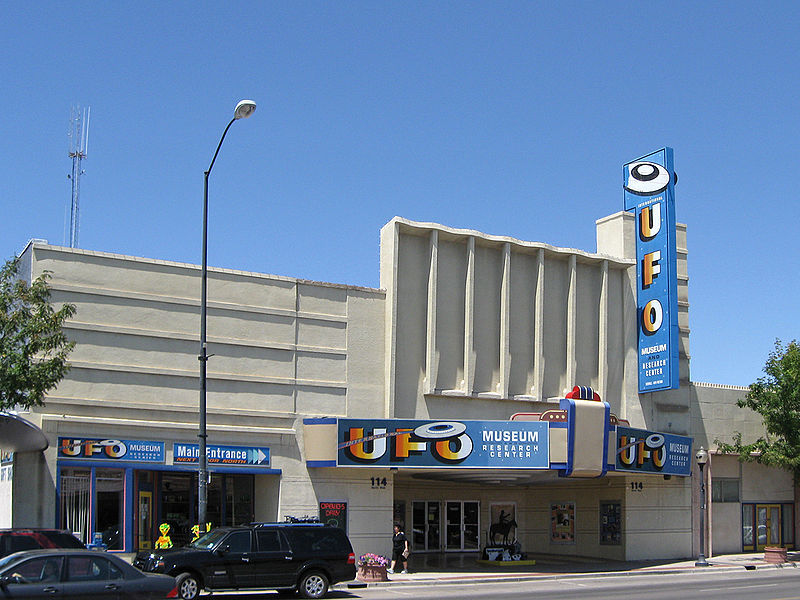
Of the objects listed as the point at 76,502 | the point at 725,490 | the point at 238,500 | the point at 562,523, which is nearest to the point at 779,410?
the point at 725,490

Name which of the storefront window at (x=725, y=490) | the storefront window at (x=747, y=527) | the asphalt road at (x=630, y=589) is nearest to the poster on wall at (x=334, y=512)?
the asphalt road at (x=630, y=589)

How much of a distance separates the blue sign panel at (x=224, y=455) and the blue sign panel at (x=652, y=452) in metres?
12.0

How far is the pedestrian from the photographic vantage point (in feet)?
96.7

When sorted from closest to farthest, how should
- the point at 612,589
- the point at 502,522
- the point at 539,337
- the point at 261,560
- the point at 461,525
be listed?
the point at 261,560 < the point at 612,589 < the point at 539,337 < the point at 502,522 < the point at 461,525

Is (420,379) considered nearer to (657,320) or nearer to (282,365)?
(282,365)

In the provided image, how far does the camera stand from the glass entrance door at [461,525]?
129ft

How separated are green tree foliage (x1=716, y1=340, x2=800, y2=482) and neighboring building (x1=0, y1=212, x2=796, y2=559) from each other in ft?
4.16

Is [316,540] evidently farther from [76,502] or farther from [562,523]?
[562,523]

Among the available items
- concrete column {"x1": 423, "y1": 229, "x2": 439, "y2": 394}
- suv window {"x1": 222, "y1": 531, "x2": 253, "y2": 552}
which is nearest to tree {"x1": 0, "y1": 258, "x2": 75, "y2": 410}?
suv window {"x1": 222, "y1": 531, "x2": 253, "y2": 552}

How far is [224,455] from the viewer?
28.5 m

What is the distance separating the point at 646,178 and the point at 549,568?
15378 millimetres

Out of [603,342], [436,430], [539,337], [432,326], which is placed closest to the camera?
[436,430]

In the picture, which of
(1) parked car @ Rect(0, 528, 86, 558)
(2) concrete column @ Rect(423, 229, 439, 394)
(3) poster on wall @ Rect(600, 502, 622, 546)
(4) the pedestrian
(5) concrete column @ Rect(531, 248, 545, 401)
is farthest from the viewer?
(3) poster on wall @ Rect(600, 502, 622, 546)

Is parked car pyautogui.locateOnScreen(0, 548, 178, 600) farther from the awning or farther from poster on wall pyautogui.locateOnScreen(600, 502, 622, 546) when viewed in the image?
poster on wall pyautogui.locateOnScreen(600, 502, 622, 546)
